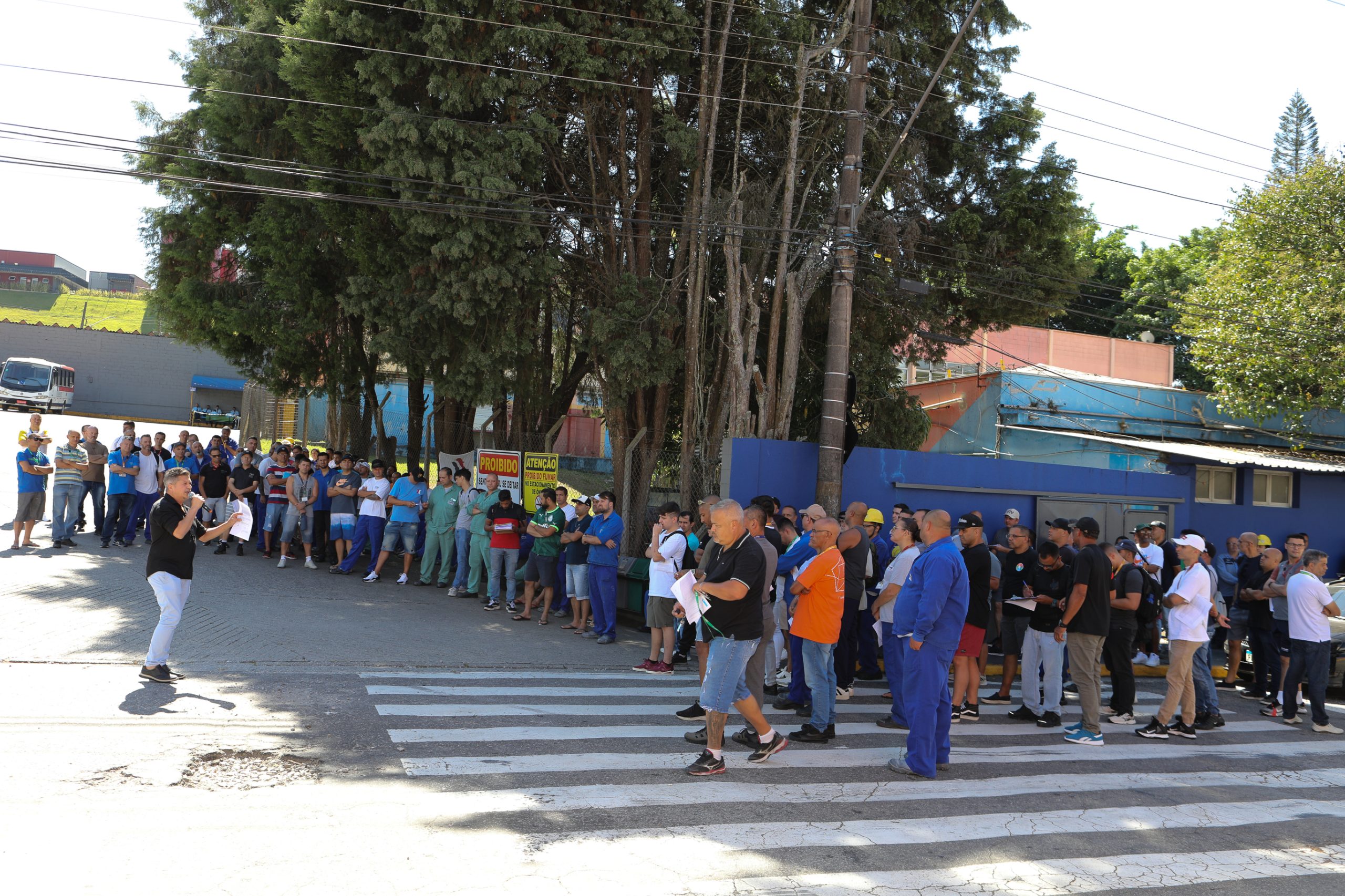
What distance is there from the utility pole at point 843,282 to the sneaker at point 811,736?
4950 mm

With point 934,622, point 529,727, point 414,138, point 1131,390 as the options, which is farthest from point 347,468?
point 1131,390

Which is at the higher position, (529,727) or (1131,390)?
(1131,390)

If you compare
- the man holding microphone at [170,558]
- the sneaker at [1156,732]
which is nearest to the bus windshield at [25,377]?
the man holding microphone at [170,558]

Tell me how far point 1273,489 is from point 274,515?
73.6 feet

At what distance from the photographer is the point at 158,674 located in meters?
8.08

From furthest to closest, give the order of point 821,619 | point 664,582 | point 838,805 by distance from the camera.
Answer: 1. point 664,582
2. point 821,619
3. point 838,805

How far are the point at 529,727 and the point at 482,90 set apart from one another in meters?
10.3

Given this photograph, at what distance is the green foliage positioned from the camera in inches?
925

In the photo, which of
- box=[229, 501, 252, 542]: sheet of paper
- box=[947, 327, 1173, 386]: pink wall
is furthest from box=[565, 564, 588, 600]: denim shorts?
box=[947, 327, 1173, 386]: pink wall

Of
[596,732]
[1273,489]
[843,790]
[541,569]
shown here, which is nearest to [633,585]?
[541,569]

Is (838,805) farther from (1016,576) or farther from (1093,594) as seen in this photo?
(1016,576)

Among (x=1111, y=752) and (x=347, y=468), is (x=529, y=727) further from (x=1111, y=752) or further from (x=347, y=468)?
(x=347, y=468)

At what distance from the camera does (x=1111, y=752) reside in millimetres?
8320

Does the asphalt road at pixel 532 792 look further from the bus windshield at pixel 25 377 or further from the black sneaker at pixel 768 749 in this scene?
the bus windshield at pixel 25 377
